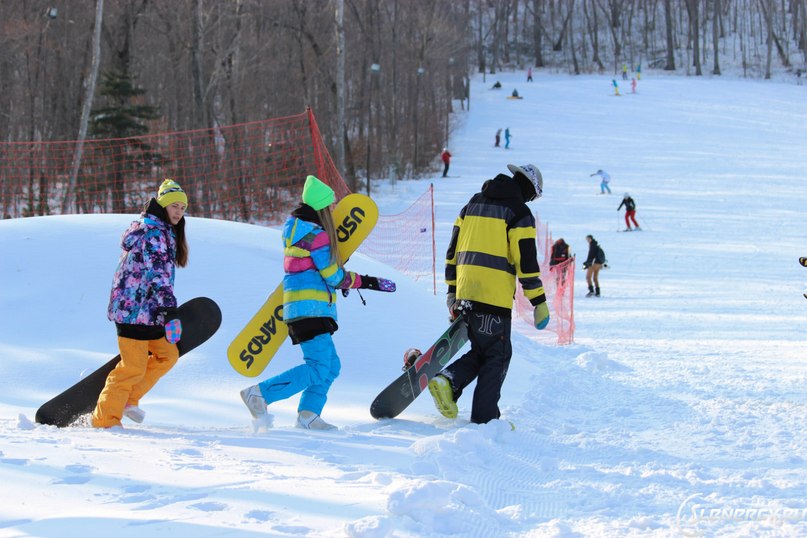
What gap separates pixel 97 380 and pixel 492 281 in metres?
2.60

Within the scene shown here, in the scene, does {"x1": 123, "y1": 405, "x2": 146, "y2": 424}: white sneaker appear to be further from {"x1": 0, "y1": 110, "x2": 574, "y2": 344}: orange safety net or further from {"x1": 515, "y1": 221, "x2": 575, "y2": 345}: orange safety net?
{"x1": 0, "y1": 110, "x2": 574, "y2": 344}: orange safety net

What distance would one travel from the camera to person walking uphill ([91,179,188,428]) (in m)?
4.90

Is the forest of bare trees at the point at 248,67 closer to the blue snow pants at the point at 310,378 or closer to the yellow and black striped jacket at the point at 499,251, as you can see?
the blue snow pants at the point at 310,378

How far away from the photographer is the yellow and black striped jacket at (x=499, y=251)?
5059 millimetres

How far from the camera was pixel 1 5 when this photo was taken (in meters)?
26.5

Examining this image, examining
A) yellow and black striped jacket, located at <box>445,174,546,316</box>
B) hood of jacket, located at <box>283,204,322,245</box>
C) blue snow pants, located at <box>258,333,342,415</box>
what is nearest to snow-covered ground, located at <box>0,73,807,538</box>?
blue snow pants, located at <box>258,333,342,415</box>

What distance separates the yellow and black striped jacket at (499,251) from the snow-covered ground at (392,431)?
80cm

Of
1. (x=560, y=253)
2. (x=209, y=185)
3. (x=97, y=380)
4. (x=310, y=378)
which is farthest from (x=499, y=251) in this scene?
(x=209, y=185)

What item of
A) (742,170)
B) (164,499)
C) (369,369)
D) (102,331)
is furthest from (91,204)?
(742,170)

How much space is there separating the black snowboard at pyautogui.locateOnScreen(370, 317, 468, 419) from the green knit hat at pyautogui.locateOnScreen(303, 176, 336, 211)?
1193 mm

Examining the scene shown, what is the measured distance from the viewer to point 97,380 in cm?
533

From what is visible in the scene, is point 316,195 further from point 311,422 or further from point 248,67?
point 248,67

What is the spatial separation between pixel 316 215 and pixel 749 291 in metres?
13.2

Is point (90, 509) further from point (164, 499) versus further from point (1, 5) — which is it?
point (1, 5)
